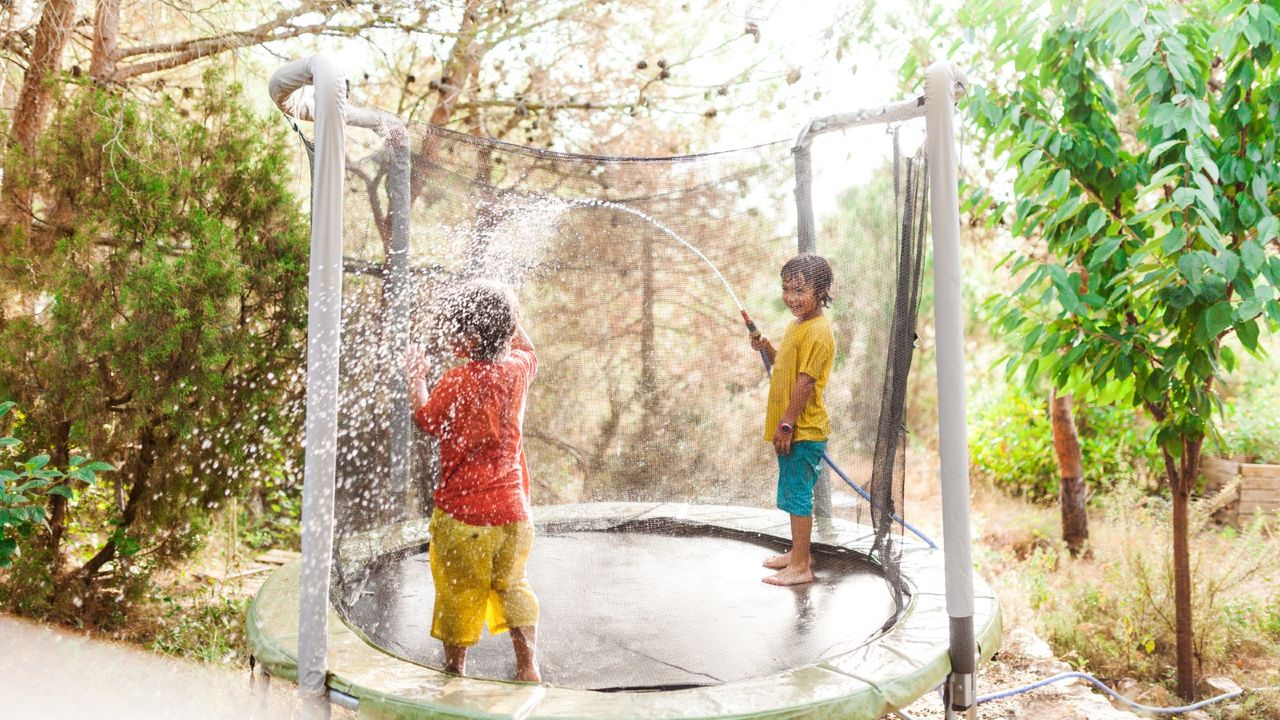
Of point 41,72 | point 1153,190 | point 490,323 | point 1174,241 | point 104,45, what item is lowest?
point 490,323

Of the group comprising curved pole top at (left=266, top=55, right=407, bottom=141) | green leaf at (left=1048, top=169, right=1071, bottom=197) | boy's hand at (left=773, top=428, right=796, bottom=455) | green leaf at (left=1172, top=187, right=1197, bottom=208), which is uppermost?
curved pole top at (left=266, top=55, right=407, bottom=141)

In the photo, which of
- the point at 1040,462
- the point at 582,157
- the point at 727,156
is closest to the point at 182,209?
the point at 582,157

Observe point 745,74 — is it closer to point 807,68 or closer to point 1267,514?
point 807,68

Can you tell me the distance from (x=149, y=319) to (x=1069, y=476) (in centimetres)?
383

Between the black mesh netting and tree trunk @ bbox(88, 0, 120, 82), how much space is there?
1.41m

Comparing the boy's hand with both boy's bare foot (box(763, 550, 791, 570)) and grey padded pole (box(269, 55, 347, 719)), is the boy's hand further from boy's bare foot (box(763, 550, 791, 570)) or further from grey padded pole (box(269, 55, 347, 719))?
grey padded pole (box(269, 55, 347, 719))

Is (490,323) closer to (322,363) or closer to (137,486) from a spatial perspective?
(322,363)

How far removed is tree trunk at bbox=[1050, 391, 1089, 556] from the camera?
4.05 meters

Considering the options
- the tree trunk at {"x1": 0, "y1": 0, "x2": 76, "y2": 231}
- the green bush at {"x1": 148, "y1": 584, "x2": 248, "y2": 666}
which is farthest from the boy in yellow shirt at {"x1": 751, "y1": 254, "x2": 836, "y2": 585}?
the tree trunk at {"x1": 0, "y1": 0, "x2": 76, "y2": 231}

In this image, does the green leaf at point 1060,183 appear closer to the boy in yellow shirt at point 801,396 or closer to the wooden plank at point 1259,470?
the boy in yellow shirt at point 801,396

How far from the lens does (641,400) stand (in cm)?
285

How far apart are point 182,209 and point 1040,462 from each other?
4.61 metres

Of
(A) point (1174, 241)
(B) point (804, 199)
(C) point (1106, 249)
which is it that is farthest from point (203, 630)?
(A) point (1174, 241)

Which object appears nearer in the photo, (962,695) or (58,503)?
(962,695)
